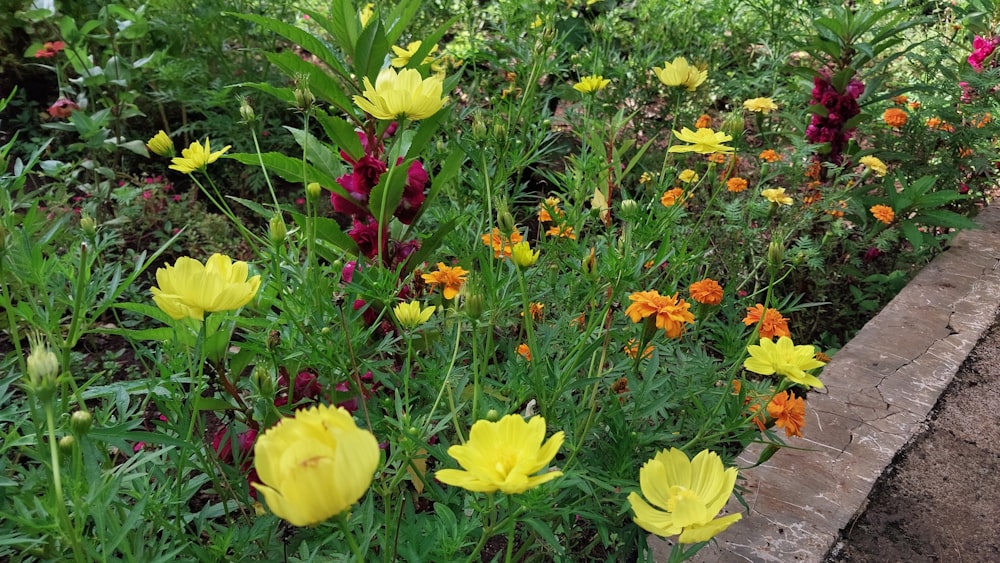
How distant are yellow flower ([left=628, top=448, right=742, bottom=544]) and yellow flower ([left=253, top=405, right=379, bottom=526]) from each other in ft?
0.79

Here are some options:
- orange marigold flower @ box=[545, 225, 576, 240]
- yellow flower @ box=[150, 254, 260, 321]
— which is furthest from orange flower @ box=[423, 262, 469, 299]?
yellow flower @ box=[150, 254, 260, 321]

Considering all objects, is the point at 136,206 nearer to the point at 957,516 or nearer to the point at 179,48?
the point at 179,48

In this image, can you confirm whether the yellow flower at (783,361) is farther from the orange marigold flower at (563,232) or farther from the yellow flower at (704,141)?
the orange marigold flower at (563,232)

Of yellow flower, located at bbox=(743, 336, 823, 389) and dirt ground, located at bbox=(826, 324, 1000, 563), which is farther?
dirt ground, located at bbox=(826, 324, 1000, 563)

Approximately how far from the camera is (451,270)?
3.58ft

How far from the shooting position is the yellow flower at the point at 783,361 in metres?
0.75

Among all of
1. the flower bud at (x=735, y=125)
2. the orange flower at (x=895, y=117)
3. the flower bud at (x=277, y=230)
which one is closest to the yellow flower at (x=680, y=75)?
the flower bud at (x=735, y=125)

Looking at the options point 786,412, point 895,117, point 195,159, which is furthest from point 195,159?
point 895,117

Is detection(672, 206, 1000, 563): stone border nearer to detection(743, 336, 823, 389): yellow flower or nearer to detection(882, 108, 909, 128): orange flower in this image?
detection(743, 336, 823, 389): yellow flower

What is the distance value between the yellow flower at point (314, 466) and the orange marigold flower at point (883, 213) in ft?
5.80

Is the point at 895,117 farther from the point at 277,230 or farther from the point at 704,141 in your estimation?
the point at 277,230

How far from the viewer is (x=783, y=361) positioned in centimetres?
77

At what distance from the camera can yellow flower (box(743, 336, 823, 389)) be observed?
0.75 meters

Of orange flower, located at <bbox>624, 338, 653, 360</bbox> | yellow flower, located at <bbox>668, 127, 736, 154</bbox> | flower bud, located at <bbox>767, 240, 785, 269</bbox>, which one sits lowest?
orange flower, located at <bbox>624, 338, 653, 360</bbox>
